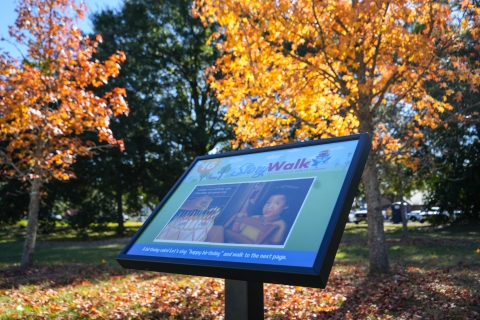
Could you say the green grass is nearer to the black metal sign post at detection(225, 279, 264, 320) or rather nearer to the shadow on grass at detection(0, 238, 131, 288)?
the shadow on grass at detection(0, 238, 131, 288)

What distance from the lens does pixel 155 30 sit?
2772 cm

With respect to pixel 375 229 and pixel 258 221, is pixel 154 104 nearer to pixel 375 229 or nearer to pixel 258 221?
pixel 375 229

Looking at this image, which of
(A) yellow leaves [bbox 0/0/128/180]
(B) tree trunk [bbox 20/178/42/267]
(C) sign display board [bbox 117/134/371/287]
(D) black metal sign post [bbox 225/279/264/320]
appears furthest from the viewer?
(B) tree trunk [bbox 20/178/42/267]

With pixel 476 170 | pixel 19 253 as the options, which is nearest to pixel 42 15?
pixel 19 253

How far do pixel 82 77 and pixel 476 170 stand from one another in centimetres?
2117

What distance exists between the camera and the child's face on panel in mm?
3369

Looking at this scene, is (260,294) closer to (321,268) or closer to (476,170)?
(321,268)

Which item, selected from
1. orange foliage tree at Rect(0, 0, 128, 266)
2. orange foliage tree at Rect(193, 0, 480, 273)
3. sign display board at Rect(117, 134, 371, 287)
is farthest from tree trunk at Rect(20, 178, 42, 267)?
sign display board at Rect(117, 134, 371, 287)

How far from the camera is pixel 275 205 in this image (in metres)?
3.43

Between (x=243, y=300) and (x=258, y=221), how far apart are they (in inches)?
25.6

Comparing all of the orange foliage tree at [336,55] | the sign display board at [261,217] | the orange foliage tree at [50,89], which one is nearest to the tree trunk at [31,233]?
the orange foliage tree at [50,89]

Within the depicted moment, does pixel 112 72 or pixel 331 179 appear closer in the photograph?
pixel 331 179

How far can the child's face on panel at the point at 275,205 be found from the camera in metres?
3.37

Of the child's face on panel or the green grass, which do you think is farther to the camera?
the green grass
